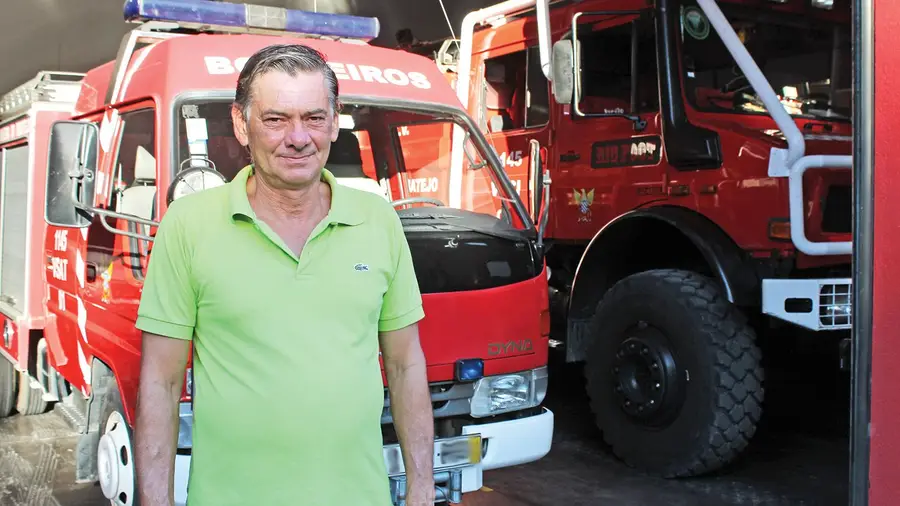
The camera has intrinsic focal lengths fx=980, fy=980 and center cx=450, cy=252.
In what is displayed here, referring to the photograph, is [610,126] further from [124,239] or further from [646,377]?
[124,239]

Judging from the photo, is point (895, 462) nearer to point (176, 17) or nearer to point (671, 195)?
point (671, 195)

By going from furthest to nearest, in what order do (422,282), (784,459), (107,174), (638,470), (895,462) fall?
(784,459)
(638,470)
(107,174)
(422,282)
(895,462)

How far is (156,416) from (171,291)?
0.84 ft

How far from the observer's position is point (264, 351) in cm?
195

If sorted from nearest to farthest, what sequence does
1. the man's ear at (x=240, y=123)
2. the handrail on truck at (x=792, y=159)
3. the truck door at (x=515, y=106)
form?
the man's ear at (x=240, y=123)
the handrail on truck at (x=792, y=159)
the truck door at (x=515, y=106)

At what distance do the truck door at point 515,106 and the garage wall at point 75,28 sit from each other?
7.18ft

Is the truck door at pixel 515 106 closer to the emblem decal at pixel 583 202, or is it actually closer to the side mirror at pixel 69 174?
the emblem decal at pixel 583 202

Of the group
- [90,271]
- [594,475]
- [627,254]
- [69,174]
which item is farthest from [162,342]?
[627,254]

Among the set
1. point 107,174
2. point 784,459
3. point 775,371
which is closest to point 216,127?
point 107,174

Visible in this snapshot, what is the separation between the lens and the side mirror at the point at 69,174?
3.81 m

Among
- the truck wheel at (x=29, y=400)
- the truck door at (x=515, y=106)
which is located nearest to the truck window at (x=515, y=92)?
the truck door at (x=515, y=106)

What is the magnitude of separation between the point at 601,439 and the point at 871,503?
140 inches

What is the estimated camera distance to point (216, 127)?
12.7 ft

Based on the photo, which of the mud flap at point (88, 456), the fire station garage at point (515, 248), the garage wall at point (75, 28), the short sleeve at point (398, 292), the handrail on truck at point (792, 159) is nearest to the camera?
the short sleeve at point (398, 292)
